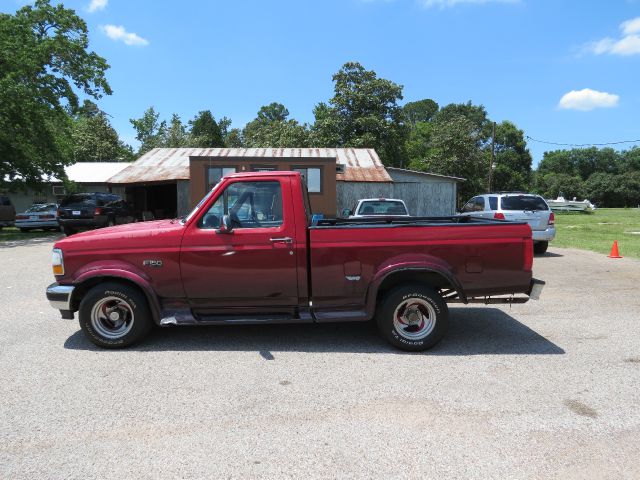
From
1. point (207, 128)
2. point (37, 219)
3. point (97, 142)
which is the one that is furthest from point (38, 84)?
point (207, 128)

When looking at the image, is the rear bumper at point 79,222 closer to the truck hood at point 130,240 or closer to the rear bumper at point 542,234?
the truck hood at point 130,240

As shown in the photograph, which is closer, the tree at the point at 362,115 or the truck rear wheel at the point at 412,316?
the truck rear wheel at the point at 412,316

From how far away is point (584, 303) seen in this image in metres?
7.29

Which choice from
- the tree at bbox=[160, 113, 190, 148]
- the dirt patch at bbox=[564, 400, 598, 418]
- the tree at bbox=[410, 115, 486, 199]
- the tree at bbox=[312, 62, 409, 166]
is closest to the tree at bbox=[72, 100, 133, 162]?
the tree at bbox=[160, 113, 190, 148]

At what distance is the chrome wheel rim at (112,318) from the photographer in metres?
5.05

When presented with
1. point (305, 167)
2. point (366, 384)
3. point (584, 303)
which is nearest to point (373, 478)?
point (366, 384)

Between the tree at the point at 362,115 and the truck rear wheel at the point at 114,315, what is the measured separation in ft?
109

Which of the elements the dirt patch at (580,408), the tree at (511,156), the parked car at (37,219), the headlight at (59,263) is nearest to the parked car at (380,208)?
the headlight at (59,263)

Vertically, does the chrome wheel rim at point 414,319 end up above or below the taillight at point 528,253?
below

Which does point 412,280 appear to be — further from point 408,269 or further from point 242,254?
point 242,254

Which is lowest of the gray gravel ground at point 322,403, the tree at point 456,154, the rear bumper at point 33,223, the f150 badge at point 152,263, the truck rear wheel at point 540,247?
the gray gravel ground at point 322,403

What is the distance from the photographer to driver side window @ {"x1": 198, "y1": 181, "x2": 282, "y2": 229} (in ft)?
16.6

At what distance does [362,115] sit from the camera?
128 feet

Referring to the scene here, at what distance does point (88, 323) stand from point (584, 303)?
7036mm
